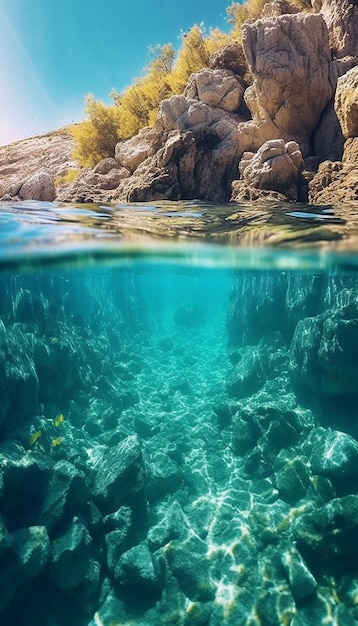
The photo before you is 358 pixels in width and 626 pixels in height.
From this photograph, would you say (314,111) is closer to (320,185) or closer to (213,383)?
(320,185)

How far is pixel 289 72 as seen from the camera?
11.7 m

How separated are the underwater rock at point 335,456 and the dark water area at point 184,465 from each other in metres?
0.05

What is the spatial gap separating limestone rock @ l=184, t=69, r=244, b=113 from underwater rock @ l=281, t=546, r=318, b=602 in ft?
53.9

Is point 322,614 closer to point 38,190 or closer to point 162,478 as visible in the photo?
point 162,478

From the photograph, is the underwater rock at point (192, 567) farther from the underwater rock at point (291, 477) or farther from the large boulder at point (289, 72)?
the large boulder at point (289, 72)

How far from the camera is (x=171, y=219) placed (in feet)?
31.4

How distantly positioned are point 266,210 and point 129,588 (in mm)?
10934

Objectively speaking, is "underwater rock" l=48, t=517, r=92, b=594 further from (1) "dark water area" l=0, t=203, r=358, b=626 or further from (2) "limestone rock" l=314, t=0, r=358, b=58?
(2) "limestone rock" l=314, t=0, r=358, b=58

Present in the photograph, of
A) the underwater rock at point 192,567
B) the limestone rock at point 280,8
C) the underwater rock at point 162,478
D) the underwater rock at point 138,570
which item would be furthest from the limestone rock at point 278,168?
the underwater rock at point 138,570

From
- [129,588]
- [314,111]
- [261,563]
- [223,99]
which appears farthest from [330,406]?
[223,99]

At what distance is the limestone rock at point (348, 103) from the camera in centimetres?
962

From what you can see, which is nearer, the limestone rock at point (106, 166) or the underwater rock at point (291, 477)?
the underwater rock at point (291, 477)

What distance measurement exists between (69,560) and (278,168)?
12.5 metres

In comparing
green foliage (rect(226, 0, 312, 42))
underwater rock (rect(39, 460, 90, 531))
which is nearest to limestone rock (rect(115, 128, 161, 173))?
green foliage (rect(226, 0, 312, 42))
